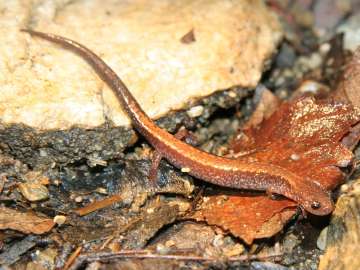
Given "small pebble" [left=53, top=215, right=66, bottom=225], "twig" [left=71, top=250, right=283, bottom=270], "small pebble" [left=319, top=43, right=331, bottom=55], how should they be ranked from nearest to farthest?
1. "twig" [left=71, top=250, right=283, bottom=270]
2. "small pebble" [left=53, top=215, right=66, bottom=225]
3. "small pebble" [left=319, top=43, right=331, bottom=55]

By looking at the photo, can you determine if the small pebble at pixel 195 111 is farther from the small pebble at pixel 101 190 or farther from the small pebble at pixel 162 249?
the small pebble at pixel 162 249

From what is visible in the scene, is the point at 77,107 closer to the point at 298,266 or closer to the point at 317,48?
the point at 298,266

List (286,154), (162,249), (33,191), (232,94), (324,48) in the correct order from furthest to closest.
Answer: (324,48) → (232,94) → (286,154) → (33,191) → (162,249)

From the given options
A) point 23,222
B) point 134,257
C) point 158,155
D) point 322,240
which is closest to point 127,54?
point 158,155

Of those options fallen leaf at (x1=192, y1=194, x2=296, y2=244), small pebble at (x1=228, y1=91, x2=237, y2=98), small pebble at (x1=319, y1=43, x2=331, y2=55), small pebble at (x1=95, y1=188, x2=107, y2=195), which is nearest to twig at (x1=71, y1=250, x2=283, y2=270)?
fallen leaf at (x1=192, y1=194, x2=296, y2=244)

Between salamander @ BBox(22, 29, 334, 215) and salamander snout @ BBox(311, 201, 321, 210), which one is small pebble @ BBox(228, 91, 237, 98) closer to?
salamander @ BBox(22, 29, 334, 215)

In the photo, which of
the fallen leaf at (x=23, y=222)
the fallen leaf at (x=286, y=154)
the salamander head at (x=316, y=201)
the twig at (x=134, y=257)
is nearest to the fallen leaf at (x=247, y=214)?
the fallen leaf at (x=286, y=154)

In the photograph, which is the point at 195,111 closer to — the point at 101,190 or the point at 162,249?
the point at 101,190
